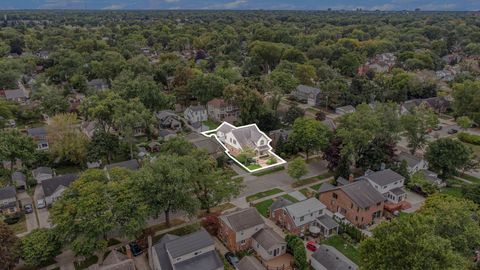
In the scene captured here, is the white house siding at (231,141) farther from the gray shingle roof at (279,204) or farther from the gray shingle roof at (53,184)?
the gray shingle roof at (53,184)

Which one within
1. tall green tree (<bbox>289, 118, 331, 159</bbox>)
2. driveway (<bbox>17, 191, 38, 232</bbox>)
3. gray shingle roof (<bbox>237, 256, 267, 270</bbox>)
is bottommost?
driveway (<bbox>17, 191, 38, 232</bbox>)

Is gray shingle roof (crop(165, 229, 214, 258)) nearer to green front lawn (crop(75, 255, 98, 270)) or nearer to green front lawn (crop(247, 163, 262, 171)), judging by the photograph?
green front lawn (crop(75, 255, 98, 270))

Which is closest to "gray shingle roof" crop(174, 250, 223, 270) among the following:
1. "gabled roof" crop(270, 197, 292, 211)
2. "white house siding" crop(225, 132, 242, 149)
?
"gabled roof" crop(270, 197, 292, 211)

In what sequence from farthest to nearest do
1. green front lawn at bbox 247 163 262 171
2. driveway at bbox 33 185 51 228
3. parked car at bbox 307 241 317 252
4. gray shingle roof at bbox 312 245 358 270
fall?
1. green front lawn at bbox 247 163 262 171
2. driveway at bbox 33 185 51 228
3. parked car at bbox 307 241 317 252
4. gray shingle roof at bbox 312 245 358 270

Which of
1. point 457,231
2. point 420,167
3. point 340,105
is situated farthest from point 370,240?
point 340,105

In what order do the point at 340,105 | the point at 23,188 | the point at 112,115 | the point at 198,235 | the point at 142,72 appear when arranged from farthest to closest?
the point at 142,72, the point at 340,105, the point at 112,115, the point at 23,188, the point at 198,235

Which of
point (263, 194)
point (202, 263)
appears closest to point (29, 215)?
point (202, 263)

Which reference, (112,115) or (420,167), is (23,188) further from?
(420,167)
